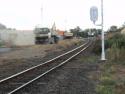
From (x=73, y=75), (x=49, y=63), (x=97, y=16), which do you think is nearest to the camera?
(x=73, y=75)

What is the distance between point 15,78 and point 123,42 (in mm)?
17289

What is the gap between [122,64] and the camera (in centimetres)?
2617

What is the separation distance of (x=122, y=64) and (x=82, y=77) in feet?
21.7

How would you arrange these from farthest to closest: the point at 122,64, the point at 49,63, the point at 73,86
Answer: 1. the point at 49,63
2. the point at 122,64
3. the point at 73,86

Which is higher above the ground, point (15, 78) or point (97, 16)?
point (97, 16)

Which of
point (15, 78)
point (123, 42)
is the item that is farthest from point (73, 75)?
point (123, 42)

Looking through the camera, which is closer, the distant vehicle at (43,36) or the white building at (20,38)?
the white building at (20,38)

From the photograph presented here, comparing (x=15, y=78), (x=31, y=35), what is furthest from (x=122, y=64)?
(x=31, y=35)

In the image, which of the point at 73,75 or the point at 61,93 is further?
the point at 73,75

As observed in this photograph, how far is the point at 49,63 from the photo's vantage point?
2823cm

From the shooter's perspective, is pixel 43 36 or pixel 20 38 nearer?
pixel 43 36

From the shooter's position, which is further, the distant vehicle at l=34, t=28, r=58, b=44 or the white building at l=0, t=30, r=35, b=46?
the distant vehicle at l=34, t=28, r=58, b=44

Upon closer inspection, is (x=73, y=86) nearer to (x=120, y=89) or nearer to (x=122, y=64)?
(x=120, y=89)

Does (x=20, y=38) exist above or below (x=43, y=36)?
below
